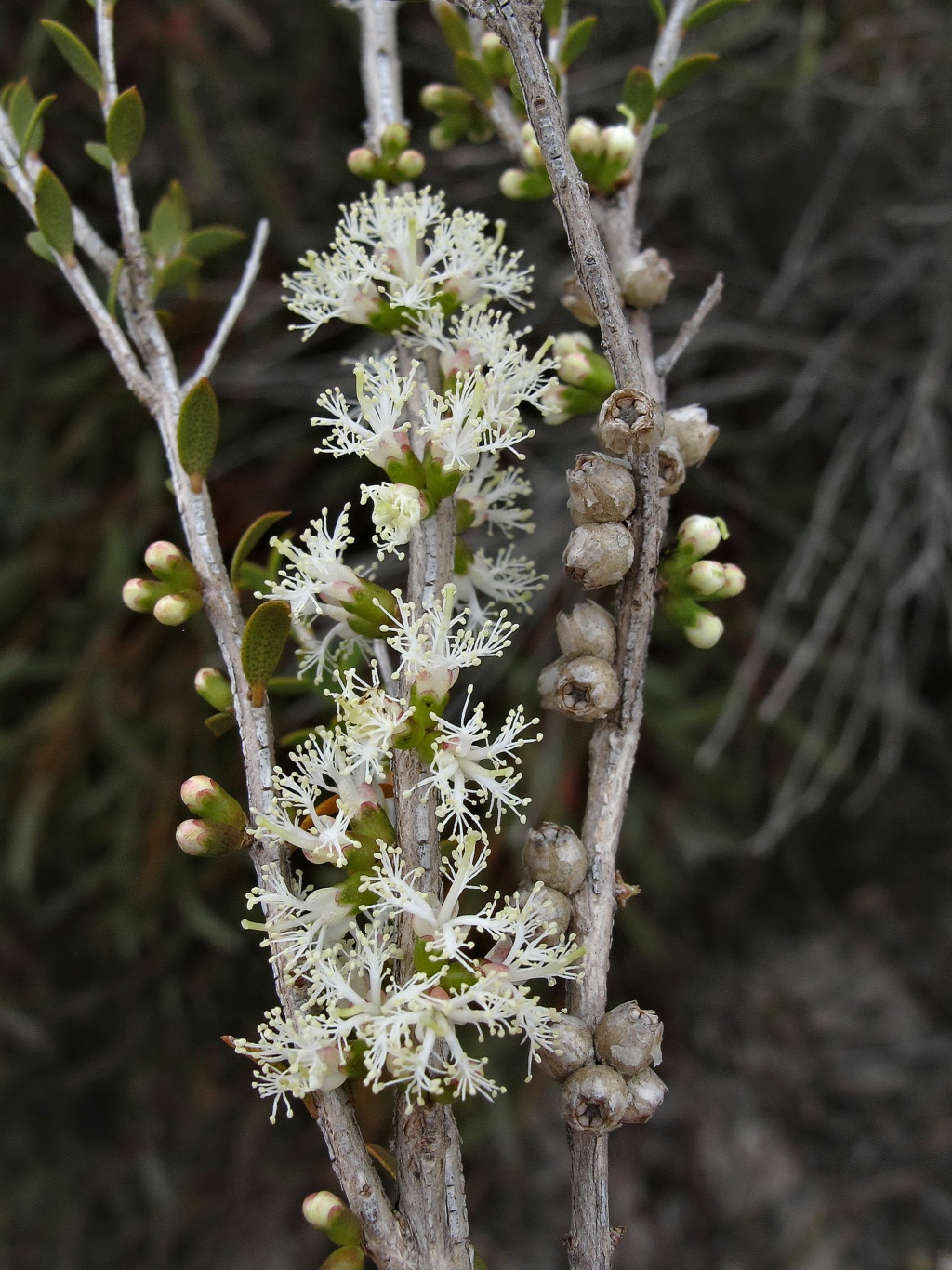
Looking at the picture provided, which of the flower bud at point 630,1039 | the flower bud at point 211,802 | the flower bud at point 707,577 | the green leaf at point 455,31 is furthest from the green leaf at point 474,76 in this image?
the flower bud at point 630,1039


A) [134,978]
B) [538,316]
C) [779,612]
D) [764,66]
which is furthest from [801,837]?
[764,66]

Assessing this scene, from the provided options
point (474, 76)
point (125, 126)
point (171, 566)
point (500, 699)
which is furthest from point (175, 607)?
point (500, 699)

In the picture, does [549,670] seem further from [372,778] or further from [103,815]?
[103,815]

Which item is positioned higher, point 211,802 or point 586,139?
point 586,139

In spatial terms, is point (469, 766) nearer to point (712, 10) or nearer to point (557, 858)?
point (557, 858)

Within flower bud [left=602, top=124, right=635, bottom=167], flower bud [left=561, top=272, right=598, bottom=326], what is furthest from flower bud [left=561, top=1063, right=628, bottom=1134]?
flower bud [left=602, top=124, right=635, bottom=167]
